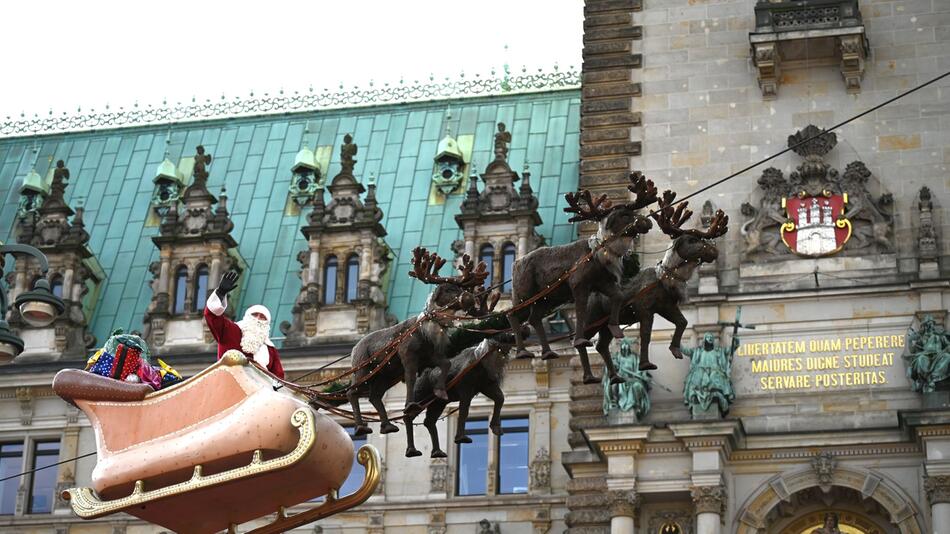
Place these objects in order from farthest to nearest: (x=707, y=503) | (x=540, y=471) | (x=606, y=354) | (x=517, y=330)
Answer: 1. (x=540, y=471)
2. (x=707, y=503)
3. (x=606, y=354)
4. (x=517, y=330)

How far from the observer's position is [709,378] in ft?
100.0

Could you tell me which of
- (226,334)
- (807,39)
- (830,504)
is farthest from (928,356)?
(226,334)

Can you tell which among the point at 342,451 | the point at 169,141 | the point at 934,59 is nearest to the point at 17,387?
the point at 169,141

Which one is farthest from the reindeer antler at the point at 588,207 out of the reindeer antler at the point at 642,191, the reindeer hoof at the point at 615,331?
the reindeer hoof at the point at 615,331

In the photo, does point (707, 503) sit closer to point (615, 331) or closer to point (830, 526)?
point (830, 526)

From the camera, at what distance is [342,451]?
16875 millimetres

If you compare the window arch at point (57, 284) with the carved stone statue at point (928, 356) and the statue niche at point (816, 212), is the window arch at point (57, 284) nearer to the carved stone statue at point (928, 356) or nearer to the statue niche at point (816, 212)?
the statue niche at point (816, 212)

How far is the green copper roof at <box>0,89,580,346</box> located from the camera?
125 feet

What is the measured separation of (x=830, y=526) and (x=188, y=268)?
538 inches

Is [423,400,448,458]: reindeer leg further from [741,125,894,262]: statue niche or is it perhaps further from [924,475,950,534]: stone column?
[741,125,894,262]: statue niche

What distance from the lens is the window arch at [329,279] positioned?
118ft

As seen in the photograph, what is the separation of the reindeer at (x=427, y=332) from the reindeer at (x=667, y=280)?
3.62 ft

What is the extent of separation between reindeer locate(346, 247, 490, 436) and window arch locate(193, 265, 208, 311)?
2040 cm

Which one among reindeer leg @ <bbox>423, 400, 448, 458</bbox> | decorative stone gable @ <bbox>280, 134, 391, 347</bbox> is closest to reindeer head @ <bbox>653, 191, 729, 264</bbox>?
reindeer leg @ <bbox>423, 400, 448, 458</bbox>
